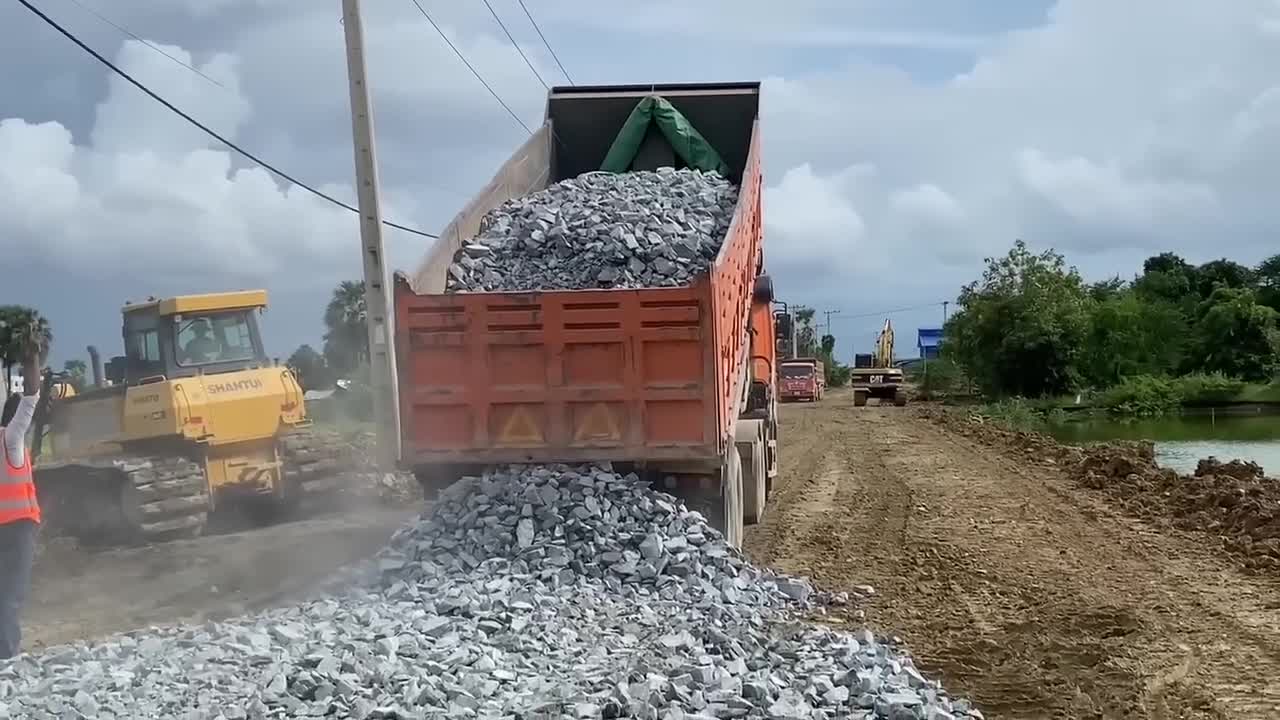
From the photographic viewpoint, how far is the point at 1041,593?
7590 millimetres

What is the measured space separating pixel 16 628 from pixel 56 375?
24.4ft

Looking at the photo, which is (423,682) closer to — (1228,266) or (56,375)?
(56,375)

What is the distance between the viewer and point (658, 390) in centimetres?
733

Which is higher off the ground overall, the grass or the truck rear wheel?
the truck rear wheel

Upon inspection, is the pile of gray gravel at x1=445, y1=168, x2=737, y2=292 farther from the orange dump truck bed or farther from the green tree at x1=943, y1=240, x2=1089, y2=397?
the green tree at x1=943, y1=240, x2=1089, y2=397

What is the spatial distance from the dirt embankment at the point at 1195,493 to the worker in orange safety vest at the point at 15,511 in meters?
7.94

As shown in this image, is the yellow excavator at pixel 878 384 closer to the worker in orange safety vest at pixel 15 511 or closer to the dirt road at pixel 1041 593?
the dirt road at pixel 1041 593

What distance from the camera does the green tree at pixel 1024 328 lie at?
3856 centimetres

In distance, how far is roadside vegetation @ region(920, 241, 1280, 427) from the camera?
3534cm

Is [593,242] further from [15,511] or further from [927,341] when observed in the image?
[927,341]

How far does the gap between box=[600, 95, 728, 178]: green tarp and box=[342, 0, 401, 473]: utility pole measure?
241cm

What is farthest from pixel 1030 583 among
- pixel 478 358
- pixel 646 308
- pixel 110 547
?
pixel 110 547

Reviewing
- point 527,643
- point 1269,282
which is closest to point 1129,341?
point 1269,282

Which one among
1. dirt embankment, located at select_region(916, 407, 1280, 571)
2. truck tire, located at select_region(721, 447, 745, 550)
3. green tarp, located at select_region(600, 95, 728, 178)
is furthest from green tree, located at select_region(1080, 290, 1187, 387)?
truck tire, located at select_region(721, 447, 745, 550)
